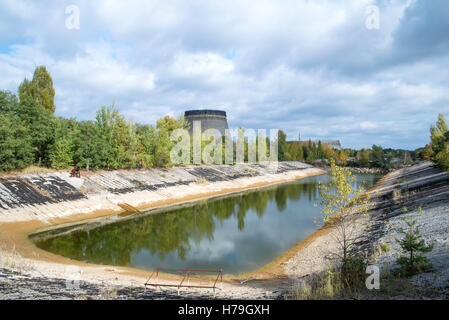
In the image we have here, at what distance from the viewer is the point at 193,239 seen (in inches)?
822

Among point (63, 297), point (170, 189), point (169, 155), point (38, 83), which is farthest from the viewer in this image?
point (169, 155)

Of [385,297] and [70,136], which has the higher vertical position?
[70,136]

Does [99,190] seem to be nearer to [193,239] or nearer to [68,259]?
[193,239]

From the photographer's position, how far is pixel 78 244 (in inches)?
715

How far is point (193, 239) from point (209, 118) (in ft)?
235

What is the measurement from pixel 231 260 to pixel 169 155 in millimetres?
32964

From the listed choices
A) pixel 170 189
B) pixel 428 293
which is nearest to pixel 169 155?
pixel 170 189

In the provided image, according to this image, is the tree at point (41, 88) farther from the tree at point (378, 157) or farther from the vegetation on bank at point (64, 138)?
the tree at point (378, 157)

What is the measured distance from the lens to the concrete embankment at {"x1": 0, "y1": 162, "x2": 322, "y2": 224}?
74.4 ft

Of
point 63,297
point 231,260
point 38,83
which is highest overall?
point 38,83

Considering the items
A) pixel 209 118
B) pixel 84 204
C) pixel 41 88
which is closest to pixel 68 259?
pixel 84 204

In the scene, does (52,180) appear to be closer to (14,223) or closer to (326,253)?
(14,223)
